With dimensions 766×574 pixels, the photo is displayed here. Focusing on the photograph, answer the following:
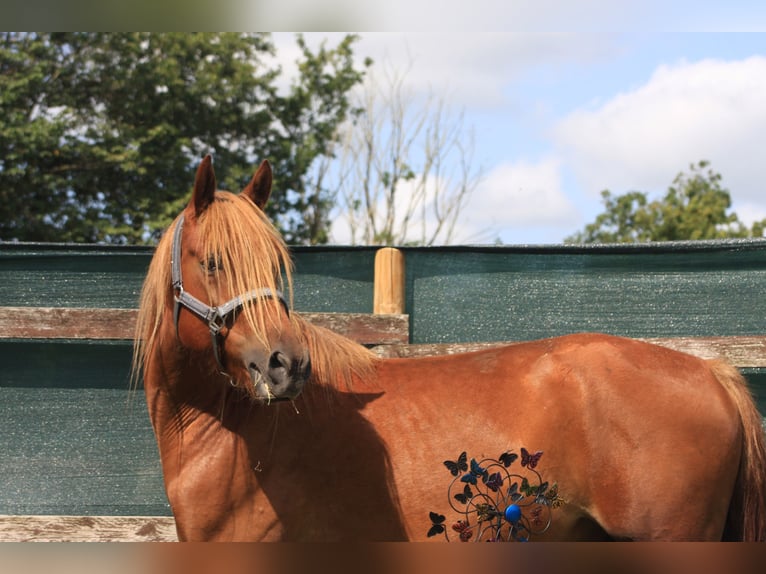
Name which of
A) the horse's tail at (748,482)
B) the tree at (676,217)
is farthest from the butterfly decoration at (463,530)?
the tree at (676,217)

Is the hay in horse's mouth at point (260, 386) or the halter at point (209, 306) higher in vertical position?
the halter at point (209, 306)

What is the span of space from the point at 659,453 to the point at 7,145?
13.5m

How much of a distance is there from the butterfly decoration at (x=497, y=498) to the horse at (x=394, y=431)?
0.06m

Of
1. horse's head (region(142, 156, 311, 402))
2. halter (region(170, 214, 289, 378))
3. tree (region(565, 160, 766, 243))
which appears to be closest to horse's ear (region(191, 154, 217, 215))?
horse's head (region(142, 156, 311, 402))

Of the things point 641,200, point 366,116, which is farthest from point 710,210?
point 366,116

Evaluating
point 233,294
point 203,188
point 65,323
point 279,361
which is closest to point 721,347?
point 279,361

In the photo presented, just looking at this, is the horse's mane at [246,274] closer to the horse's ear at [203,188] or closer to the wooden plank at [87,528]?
the horse's ear at [203,188]

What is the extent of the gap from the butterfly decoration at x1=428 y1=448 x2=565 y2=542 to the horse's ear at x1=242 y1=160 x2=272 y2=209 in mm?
1307

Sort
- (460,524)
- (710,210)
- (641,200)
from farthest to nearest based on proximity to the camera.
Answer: (641,200), (710,210), (460,524)

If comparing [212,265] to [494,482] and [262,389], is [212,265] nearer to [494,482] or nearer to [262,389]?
[262,389]

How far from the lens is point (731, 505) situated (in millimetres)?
3088

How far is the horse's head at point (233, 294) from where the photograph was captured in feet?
8.65

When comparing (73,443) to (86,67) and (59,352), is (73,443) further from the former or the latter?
(86,67)

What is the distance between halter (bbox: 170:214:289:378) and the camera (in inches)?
108
